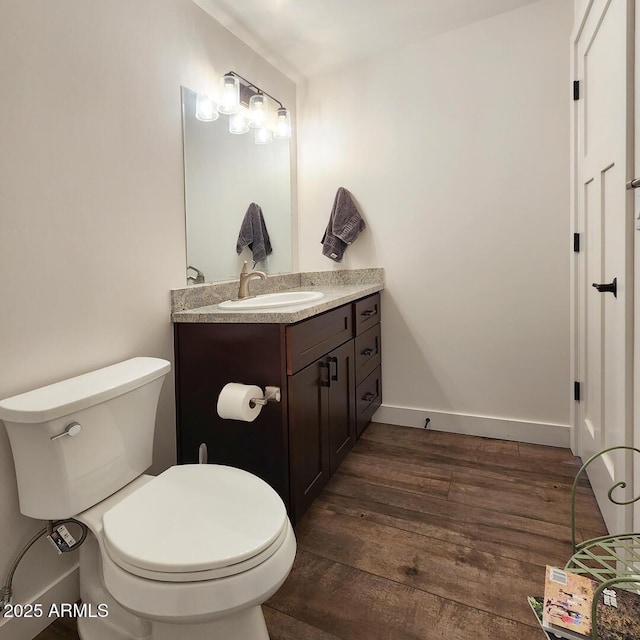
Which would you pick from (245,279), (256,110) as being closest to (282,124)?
(256,110)

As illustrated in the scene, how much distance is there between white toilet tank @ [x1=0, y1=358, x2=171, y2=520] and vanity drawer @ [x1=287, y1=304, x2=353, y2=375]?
0.49 meters

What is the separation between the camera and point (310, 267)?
276 cm

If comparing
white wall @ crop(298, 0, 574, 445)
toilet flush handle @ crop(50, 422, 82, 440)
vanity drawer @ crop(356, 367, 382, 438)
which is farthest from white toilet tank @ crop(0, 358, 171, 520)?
white wall @ crop(298, 0, 574, 445)

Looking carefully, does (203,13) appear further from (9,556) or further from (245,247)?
(9,556)

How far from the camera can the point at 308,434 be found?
1609mm

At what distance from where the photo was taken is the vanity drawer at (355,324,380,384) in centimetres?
218

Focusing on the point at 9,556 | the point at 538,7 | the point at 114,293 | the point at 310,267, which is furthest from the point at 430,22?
the point at 9,556

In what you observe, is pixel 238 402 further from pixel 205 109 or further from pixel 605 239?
pixel 605 239

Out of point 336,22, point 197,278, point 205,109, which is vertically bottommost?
point 197,278

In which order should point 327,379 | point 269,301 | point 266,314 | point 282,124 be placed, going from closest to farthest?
point 266,314, point 327,379, point 269,301, point 282,124

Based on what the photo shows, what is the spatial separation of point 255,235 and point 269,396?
1116 mm

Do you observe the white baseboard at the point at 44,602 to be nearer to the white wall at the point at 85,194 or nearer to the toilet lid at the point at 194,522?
the white wall at the point at 85,194

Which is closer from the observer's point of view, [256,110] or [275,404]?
[275,404]

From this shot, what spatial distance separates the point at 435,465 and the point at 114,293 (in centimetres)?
169
